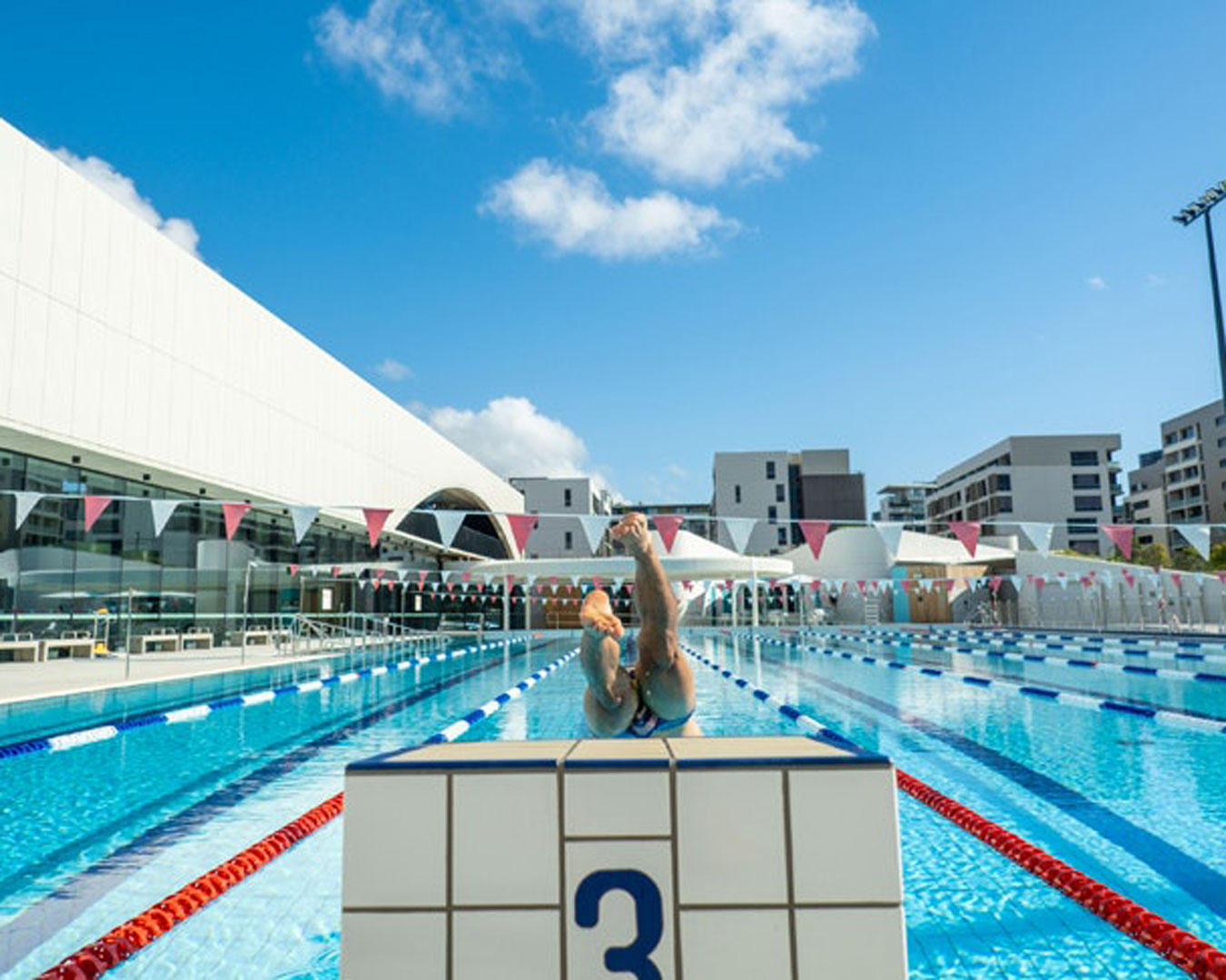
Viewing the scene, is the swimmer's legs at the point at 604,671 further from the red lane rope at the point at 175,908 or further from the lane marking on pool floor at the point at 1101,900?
the red lane rope at the point at 175,908

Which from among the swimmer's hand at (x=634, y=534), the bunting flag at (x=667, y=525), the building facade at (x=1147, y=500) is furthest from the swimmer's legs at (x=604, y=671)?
the building facade at (x=1147, y=500)

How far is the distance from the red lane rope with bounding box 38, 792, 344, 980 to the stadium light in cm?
1934

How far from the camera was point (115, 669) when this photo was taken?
13.3 metres

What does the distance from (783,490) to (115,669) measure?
177 feet

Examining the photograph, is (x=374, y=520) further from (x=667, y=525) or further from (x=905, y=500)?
(x=905, y=500)

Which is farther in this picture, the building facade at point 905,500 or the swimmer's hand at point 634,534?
the building facade at point 905,500

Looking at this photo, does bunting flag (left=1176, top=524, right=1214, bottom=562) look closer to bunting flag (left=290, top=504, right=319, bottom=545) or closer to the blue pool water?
the blue pool water

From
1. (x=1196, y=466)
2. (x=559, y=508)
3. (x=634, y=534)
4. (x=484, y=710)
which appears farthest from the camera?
(x=1196, y=466)

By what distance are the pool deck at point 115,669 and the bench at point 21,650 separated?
8.5 inches

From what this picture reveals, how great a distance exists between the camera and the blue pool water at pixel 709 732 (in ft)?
11.1

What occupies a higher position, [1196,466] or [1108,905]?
[1196,466]

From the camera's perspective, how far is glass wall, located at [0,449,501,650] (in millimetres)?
14688

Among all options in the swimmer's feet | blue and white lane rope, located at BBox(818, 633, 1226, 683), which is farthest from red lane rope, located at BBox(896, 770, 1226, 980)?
blue and white lane rope, located at BBox(818, 633, 1226, 683)

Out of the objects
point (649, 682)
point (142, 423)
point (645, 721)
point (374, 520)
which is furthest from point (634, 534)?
point (142, 423)
